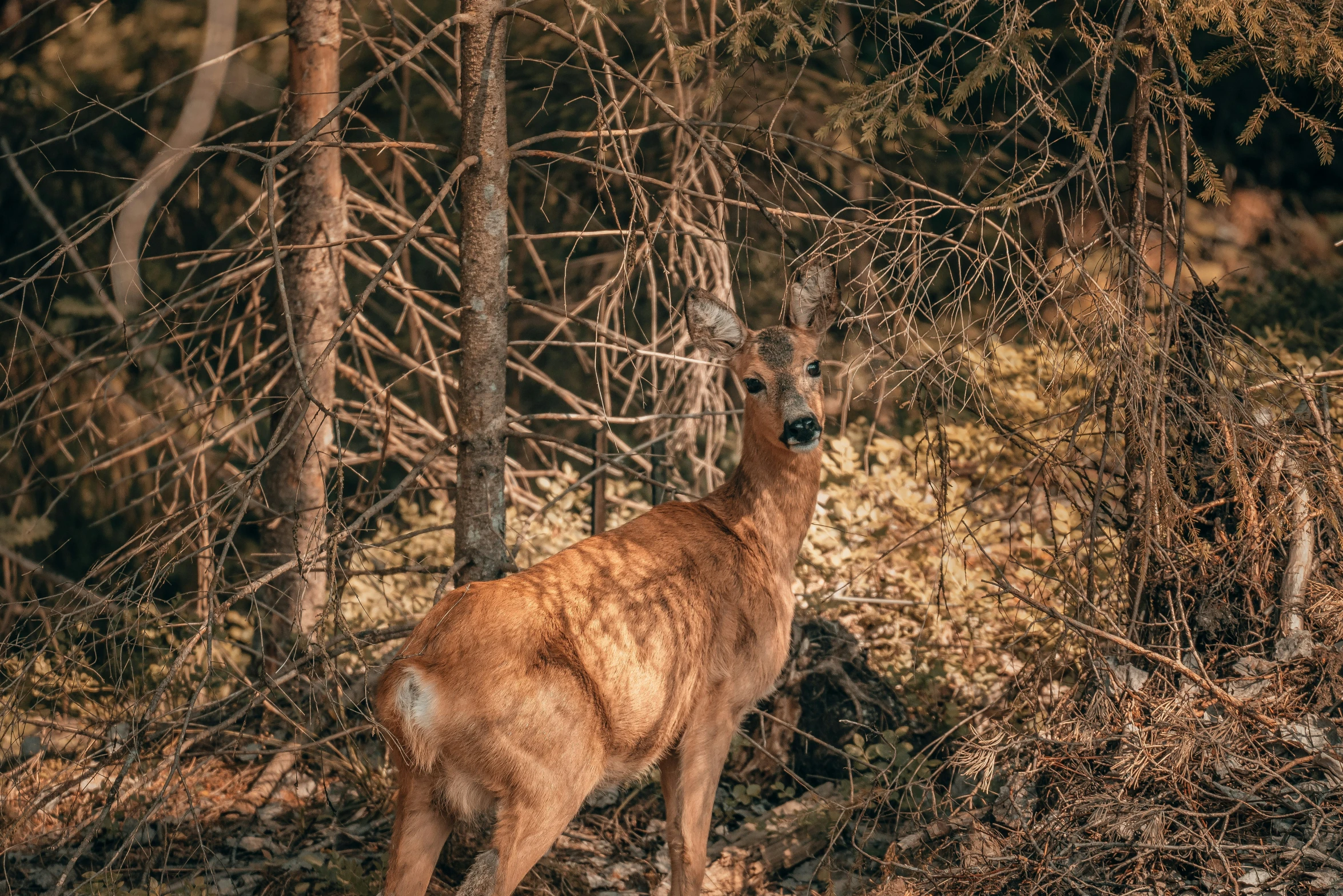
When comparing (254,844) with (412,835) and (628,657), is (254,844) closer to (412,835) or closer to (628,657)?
(412,835)

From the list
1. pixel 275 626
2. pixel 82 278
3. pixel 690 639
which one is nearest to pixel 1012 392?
pixel 690 639

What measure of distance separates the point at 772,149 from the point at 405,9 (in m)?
5.20

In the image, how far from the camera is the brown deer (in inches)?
163

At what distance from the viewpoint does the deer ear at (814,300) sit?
5281 millimetres

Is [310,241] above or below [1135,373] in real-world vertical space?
above

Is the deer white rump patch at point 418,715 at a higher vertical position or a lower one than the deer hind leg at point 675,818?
higher

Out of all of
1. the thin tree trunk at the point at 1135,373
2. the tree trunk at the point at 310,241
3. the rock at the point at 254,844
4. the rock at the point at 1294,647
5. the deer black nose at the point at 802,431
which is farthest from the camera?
the tree trunk at the point at 310,241

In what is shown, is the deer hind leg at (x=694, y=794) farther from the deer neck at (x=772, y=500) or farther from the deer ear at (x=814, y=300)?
the deer ear at (x=814, y=300)

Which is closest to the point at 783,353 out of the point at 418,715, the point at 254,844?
the point at 418,715

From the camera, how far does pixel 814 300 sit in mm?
5516

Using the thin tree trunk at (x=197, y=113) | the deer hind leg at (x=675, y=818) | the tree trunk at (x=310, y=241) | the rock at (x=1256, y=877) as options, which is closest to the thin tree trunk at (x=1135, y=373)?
the rock at (x=1256, y=877)

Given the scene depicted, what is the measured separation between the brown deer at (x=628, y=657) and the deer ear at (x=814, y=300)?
0.04ft

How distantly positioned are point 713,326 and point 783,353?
1.27 feet

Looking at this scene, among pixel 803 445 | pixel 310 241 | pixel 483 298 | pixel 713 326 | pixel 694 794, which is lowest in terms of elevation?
pixel 694 794
